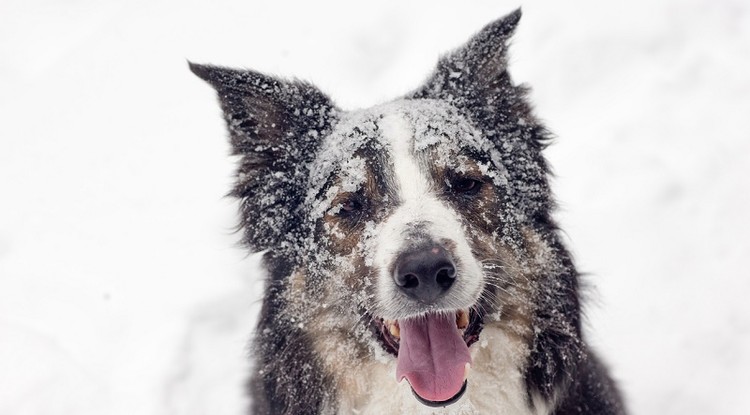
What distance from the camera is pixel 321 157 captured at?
3.35m

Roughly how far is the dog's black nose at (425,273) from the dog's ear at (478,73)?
1104 millimetres

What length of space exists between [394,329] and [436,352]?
0.84 feet

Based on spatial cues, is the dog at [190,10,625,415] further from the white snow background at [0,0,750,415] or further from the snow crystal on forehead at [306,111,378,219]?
the white snow background at [0,0,750,415]

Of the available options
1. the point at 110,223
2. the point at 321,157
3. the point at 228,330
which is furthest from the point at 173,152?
the point at 321,157

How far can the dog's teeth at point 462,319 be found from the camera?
10.1ft

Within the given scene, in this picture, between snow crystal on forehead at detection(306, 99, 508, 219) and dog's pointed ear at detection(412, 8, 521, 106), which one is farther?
dog's pointed ear at detection(412, 8, 521, 106)

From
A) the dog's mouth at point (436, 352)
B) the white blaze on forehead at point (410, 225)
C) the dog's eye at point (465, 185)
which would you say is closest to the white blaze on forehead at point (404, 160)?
the white blaze on forehead at point (410, 225)

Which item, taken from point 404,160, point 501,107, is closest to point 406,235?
point 404,160

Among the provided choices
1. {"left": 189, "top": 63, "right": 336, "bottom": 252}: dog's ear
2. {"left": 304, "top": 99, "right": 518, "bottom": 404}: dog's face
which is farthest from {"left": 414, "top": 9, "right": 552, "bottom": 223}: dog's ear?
{"left": 189, "top": 63, "right": 336, "bottom": 252}: dog's ear

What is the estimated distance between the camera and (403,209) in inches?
118

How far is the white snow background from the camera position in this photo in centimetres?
498

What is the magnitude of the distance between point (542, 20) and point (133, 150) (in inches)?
185

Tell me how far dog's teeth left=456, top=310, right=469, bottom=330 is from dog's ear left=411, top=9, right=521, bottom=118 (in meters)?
1.11

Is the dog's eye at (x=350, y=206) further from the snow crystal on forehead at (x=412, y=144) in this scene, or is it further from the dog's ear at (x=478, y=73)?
the dog's ear at (x=478, y=73)
